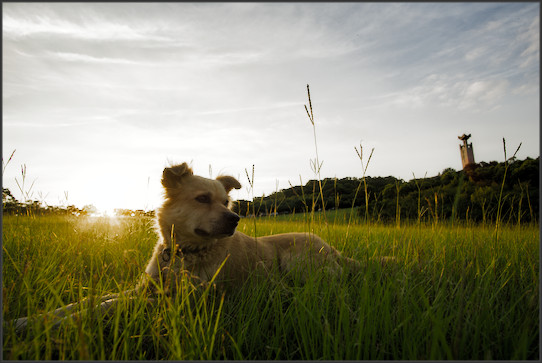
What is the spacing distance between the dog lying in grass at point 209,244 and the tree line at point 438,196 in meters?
0.43

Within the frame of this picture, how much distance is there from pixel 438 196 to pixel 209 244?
8.62 m

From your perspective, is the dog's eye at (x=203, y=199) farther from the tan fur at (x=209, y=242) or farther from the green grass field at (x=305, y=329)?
the green grass field at (x=305, y=329)

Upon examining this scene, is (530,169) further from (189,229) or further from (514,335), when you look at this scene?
(189,229)

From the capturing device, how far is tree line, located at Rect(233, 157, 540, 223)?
357cm

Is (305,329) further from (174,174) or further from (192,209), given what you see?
(174,174)

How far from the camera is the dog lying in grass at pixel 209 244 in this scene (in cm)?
315

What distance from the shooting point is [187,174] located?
156 inches

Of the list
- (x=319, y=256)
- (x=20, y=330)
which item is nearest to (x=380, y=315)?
(x=319, y=256)

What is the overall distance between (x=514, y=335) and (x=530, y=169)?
12.9 metres

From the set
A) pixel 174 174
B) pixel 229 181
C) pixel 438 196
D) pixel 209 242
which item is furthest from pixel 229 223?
pixel 438 196

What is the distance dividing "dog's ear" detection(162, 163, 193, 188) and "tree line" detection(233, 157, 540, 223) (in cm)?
96

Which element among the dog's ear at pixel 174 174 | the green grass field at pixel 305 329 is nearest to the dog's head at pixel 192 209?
the dog's ear at pixel 174 174

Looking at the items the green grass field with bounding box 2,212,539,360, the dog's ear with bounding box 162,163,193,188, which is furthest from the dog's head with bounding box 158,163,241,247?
the green grass field with bounding box 2,212,539,360

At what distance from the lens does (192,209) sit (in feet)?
11.8
